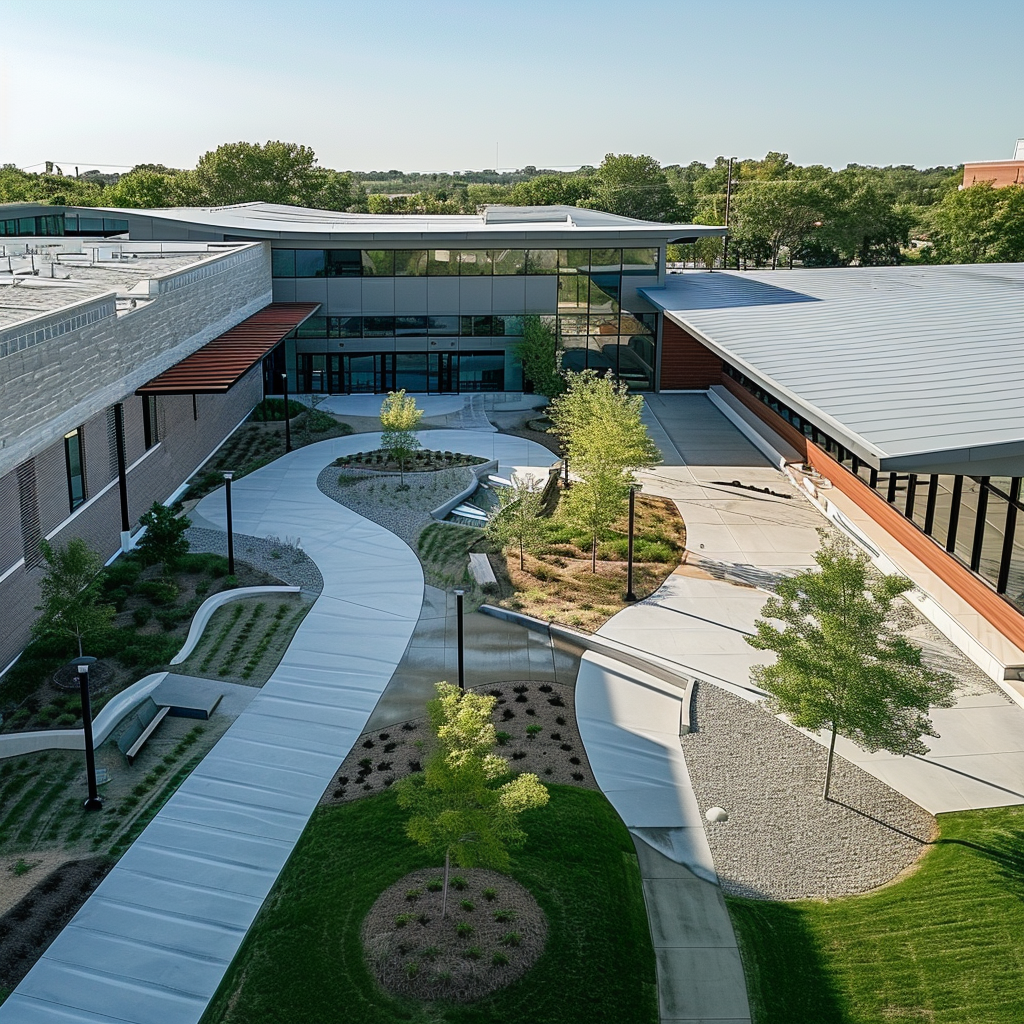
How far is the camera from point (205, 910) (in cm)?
1287

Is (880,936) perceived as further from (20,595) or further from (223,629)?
(20,595)

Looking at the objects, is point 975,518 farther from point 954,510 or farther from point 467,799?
point 467,799

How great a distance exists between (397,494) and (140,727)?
579 inches

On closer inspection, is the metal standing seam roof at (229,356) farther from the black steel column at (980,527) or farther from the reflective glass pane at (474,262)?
the black steel column at (980,527)

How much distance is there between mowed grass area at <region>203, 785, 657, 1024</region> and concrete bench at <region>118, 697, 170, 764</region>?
326 cm

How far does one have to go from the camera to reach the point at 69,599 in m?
17.5

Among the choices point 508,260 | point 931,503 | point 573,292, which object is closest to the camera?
point 931,503

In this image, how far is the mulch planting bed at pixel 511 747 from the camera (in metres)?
15.8

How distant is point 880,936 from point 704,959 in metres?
2.19

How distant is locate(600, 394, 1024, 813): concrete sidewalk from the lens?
52.9ft

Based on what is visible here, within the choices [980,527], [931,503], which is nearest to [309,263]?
[931,503]

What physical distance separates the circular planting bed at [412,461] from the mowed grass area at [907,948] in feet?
71.0

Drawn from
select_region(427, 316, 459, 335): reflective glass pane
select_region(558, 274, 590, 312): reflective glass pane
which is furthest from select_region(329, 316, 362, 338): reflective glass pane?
select_region(558, 274, 590, 312): reflective glass pane

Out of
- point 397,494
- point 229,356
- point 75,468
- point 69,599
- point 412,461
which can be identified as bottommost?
point 397,494
